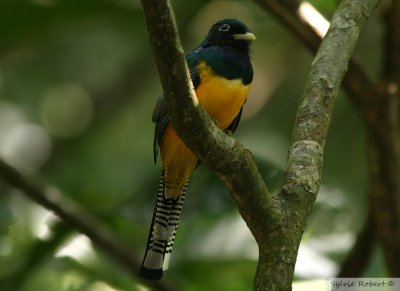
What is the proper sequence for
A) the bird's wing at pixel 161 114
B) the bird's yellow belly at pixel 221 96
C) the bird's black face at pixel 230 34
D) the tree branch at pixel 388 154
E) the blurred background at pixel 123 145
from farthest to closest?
the blurred background at pixel 123 145
the bird's black face at pixel 230 34
the tree branch at pixel 388 154
the bird's yellow belly at pixel 221 96
the bird's wing at pixel 161 114

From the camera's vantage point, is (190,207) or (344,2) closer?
(344,2)

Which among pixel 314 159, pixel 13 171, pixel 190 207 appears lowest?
pixel 314 159

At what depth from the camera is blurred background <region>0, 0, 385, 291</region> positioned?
5.90 meters

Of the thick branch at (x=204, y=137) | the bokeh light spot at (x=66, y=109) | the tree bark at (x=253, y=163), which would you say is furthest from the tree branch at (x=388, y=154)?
the bokeh light spot at (x=66, y=109)

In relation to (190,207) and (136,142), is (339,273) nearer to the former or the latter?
(190,207)

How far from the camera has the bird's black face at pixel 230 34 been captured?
18.7 ft

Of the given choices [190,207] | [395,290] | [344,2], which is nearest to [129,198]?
[190,207]

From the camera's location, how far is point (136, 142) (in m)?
8.77

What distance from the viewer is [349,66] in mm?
5699

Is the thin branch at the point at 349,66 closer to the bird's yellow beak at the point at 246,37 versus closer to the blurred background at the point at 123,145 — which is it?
the bird's yellow beak at the point at 246,37

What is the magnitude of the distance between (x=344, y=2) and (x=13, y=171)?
2050 mm

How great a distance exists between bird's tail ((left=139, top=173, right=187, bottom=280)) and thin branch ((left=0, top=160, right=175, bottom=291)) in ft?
0.44

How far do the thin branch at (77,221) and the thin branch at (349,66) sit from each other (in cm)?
163

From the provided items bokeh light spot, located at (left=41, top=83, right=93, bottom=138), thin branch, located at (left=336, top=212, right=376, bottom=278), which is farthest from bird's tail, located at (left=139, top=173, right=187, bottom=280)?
bokeh light spot, located at (left=41, top=83, right=93, bottom=138)
